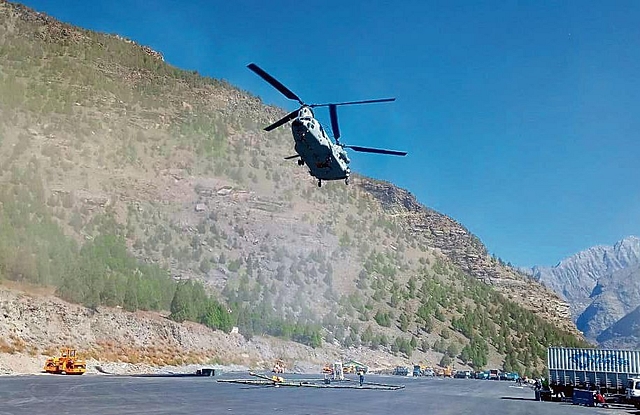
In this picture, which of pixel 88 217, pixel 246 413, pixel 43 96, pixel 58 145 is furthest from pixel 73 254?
pixel 246 413

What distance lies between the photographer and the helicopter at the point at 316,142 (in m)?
33.5

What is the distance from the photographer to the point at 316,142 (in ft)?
113

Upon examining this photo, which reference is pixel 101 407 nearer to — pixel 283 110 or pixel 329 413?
Answer: pixel 329 413

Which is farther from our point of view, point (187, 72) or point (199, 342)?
point (187, 72)

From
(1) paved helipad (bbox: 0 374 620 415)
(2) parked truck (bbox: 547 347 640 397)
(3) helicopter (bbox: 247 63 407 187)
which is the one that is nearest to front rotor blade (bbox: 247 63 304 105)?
(3) helicopter (bbox: 247 63 407 187)

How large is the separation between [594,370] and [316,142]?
103ft

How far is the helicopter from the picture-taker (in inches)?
1320

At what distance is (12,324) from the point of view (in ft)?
199

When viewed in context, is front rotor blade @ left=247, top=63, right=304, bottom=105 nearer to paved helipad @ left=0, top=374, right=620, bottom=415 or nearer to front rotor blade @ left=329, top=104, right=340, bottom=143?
front rotor blade @ left=329, top=104, right=340, bottom=143

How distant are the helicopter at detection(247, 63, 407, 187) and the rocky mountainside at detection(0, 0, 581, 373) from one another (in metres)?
39.2

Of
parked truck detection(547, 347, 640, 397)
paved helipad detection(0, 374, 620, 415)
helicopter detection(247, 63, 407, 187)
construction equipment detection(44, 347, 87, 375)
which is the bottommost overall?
paved helipad detection(0, 374, 620, 415)

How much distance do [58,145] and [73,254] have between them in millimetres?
35626

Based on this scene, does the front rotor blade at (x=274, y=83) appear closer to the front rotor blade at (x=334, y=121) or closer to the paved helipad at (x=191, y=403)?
the front rotor blade at (x=334, y=121)

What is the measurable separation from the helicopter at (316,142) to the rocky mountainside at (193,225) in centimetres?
3916
